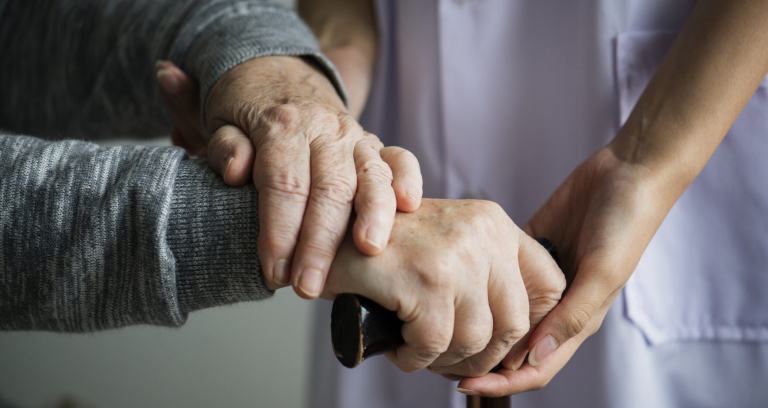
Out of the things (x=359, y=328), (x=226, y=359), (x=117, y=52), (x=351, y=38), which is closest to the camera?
(x=359, y=328)

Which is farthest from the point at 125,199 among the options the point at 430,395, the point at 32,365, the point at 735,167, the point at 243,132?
the point at 32,365

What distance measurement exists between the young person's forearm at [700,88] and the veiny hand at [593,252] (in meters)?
0.03

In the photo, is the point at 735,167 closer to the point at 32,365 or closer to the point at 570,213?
the point at 570,213

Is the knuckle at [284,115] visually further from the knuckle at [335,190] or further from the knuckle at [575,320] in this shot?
the knuckle at [575,320]

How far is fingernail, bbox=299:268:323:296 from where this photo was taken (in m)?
0.36

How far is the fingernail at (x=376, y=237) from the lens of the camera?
0.35m

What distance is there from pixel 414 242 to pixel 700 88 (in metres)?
0.38

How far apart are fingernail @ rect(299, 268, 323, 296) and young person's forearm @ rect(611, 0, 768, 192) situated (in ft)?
1.28

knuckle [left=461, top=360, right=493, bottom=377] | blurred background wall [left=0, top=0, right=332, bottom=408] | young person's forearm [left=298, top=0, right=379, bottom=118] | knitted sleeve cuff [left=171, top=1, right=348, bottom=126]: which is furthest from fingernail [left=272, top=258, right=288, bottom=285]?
blurred background wall [left=0, top=0, right=332, bottom=408]

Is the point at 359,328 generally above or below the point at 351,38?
below

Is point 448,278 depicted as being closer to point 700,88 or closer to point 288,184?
point 288,184

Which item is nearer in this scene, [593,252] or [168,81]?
[593,252]

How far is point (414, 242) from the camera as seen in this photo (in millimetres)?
369

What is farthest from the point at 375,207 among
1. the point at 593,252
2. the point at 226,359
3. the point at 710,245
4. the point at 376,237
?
the point at 226,359
